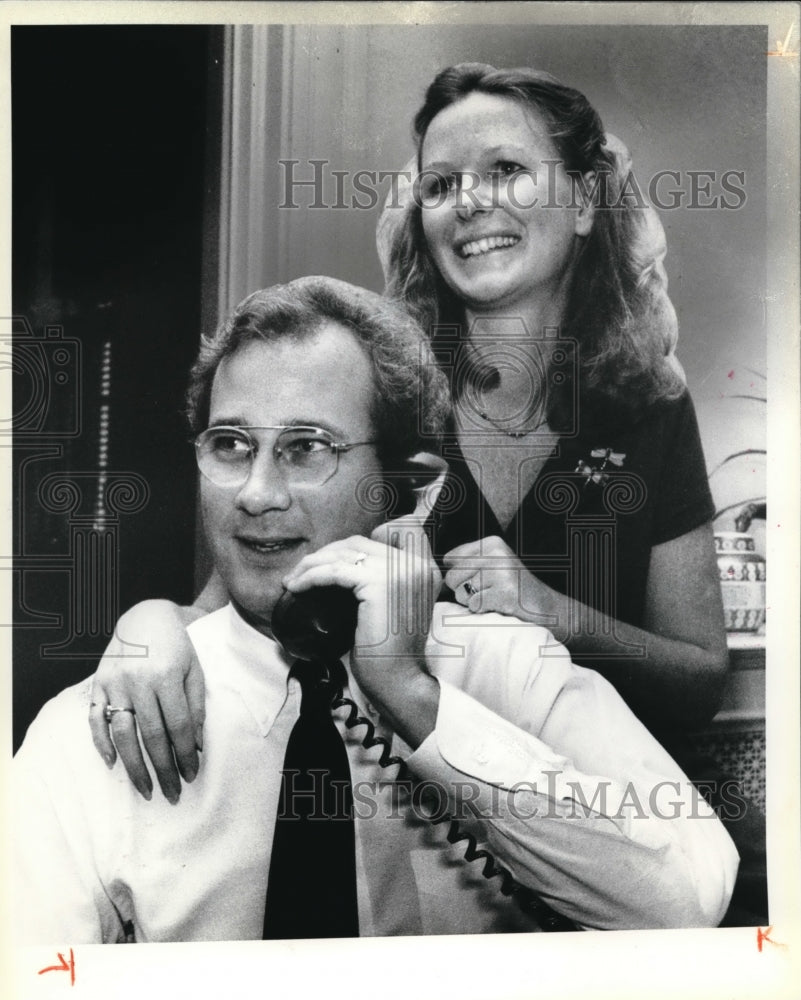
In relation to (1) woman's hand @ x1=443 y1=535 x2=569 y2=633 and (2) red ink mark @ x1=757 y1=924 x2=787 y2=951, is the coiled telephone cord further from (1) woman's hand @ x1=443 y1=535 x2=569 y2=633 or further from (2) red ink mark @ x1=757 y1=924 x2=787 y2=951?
(2) red ink mark @ x1=757 y1=924 x2=787 y2=951

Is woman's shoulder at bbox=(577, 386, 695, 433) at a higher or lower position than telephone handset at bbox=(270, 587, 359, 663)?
higher

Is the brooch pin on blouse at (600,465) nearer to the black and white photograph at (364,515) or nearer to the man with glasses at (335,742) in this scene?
the black and white photograph at (364,515)

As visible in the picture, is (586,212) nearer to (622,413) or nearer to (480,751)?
(622,413)

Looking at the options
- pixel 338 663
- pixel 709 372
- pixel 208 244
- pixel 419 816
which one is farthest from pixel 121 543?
pixel 709 372

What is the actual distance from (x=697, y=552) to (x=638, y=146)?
2.56 feet

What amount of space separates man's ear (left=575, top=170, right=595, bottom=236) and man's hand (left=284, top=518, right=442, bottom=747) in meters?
0.66

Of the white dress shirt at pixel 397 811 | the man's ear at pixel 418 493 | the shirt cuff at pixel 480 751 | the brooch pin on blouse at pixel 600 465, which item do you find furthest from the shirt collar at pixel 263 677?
the brooch pin on blouse at pixel 600 465

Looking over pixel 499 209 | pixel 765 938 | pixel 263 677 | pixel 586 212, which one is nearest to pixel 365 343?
pixel 499 209

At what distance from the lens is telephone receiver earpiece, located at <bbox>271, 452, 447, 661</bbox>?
175 cm

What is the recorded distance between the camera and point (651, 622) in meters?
1.79

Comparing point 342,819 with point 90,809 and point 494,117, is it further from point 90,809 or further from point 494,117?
point 494,117

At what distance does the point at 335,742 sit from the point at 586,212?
110 centimetres

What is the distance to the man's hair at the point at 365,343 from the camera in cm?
175

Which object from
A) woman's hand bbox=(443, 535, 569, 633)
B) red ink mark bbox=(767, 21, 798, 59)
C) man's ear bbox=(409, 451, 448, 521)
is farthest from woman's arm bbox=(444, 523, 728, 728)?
red ink mark bbox=(767, 21, 798, 59)
